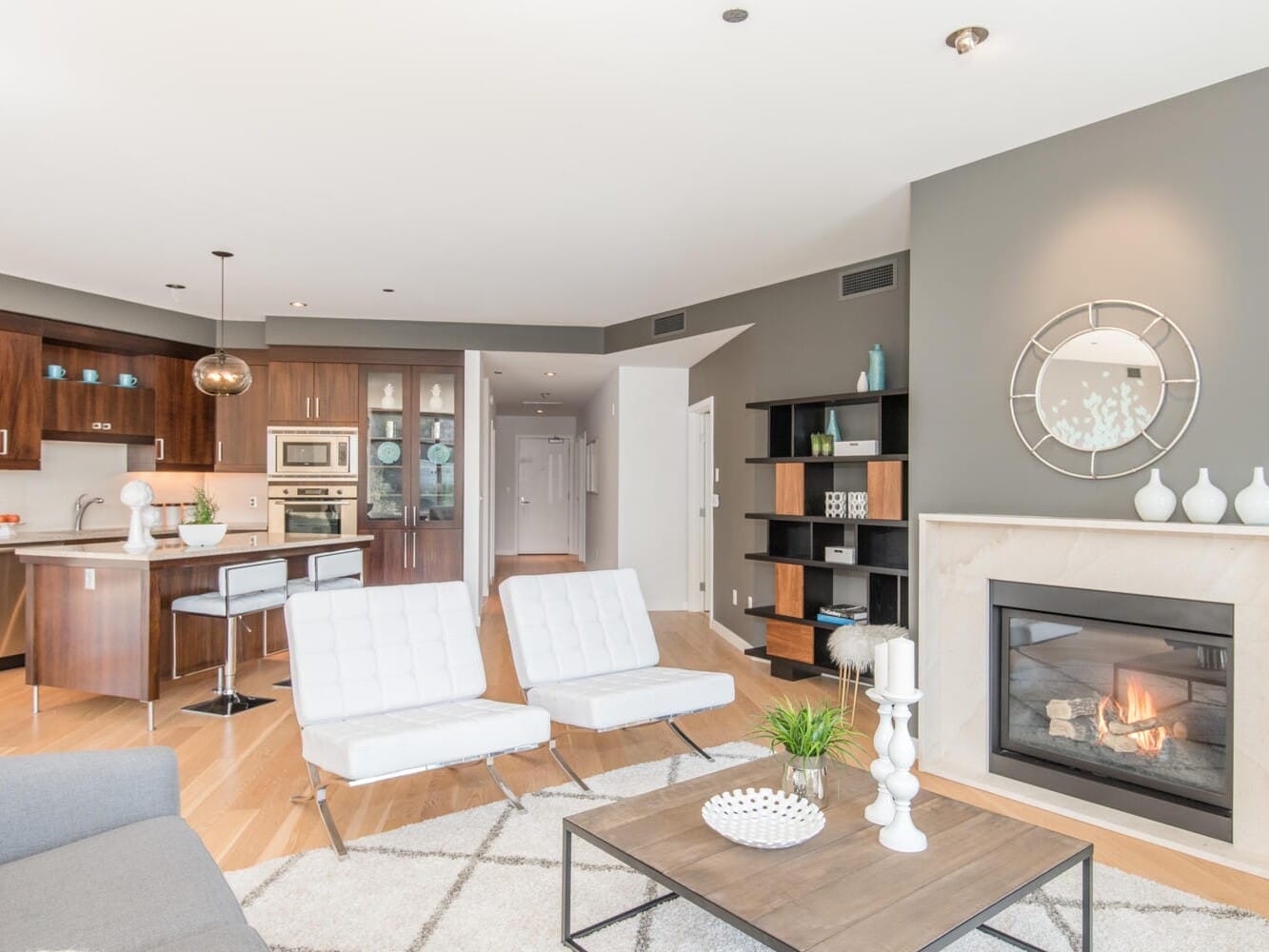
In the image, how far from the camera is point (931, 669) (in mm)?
3512

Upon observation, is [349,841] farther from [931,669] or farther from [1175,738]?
[1175,738]

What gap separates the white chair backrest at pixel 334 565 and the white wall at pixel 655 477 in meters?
2.87

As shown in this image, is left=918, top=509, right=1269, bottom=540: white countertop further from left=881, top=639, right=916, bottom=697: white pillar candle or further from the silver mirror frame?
left=881, top=639, right=916, bottom=697: white pillar candle

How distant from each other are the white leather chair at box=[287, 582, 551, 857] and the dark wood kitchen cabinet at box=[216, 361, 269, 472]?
14.5 feet

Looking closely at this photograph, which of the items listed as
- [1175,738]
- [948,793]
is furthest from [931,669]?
[1175,738]

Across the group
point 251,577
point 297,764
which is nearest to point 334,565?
point 251,577

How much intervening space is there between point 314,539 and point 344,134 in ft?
9.73

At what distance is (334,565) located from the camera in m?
5.11

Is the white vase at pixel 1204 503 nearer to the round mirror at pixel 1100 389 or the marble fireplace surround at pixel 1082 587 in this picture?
the marble fireplace surround at pixel 1082 587

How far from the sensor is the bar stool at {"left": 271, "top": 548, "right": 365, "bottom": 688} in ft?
16.4

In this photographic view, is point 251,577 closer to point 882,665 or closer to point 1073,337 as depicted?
point 882,665

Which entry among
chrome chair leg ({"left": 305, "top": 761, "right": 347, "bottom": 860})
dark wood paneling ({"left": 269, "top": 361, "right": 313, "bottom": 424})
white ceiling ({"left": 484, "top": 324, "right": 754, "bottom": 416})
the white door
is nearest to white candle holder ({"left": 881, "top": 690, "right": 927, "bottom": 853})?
chrome chair leg ({"left": 305, "top": 761, "right": 347, "bottom": 860})

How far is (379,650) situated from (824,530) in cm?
290

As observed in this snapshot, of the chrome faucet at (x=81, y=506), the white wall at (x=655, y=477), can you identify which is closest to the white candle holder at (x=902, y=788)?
the white wall at (x=655, y=477)
